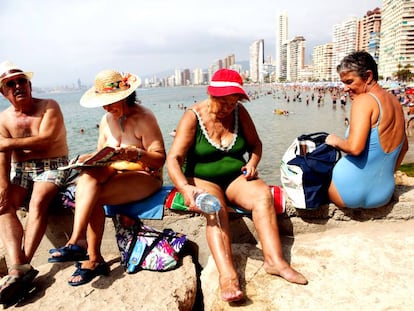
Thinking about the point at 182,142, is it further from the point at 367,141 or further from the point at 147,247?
the point at 367,141

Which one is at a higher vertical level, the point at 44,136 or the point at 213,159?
the point at 44,136

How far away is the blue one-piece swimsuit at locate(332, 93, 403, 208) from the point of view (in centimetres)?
262

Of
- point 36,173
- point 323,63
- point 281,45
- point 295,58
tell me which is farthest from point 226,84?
point 281,45

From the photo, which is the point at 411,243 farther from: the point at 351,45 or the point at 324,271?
the point at 351,45

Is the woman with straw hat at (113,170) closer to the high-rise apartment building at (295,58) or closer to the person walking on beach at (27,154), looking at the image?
the person walking on beach at (27,154)

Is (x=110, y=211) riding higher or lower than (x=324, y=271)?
higher

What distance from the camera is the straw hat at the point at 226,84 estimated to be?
100 inches

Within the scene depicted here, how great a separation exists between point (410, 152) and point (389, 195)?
14838mm

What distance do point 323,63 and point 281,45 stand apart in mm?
46436

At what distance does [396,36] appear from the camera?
261 ft

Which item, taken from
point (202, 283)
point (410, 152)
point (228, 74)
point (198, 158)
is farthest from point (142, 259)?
point (410, 152)

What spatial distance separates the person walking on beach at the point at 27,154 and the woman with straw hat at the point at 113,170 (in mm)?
456

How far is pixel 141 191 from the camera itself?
2.94 metres

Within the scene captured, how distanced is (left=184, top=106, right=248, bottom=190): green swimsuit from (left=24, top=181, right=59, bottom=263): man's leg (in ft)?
4.06
